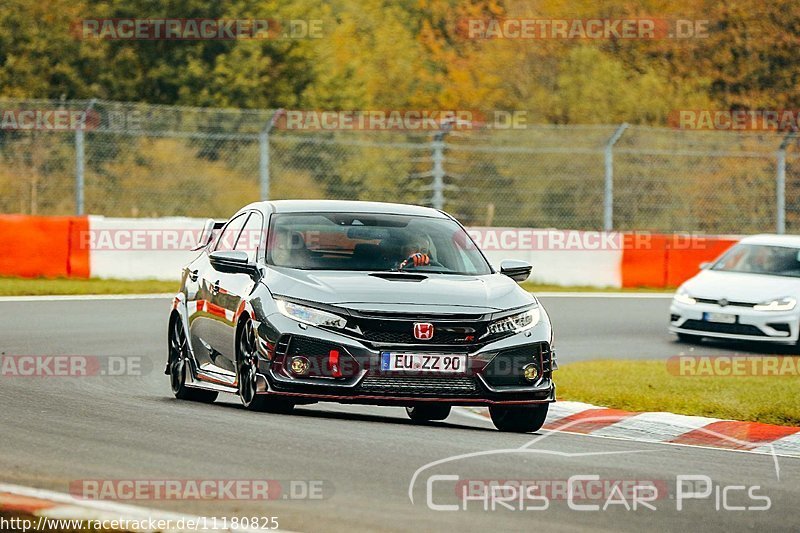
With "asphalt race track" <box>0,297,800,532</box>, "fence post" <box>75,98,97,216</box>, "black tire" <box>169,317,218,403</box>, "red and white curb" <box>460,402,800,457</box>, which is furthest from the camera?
"fence post" <box>75,98,97,216</box>

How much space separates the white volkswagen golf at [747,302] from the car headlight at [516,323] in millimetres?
8897

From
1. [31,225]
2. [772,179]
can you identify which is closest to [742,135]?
[772,179]

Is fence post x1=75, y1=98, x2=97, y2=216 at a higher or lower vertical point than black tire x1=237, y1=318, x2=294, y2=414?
higher

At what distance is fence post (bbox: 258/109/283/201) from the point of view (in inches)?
1031

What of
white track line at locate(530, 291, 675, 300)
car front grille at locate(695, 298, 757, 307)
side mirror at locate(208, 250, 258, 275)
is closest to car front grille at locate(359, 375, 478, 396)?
side mirror at locate(208, 250, 258, 275)

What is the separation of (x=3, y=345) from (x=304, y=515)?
30.4 feet

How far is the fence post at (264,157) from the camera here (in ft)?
85.9

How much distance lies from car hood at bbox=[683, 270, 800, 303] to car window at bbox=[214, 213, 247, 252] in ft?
27.4

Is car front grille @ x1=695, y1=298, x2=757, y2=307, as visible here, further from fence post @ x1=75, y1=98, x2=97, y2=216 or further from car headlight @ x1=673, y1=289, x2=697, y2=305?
fence post @ x1=75, y1=98, x2=97, y2=216

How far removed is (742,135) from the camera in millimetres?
28812

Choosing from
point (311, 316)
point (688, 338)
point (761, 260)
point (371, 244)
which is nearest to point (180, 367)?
point (371, 244)

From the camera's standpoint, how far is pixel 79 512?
265 inches

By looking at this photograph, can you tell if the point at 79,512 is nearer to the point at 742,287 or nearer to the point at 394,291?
the point at 394,291

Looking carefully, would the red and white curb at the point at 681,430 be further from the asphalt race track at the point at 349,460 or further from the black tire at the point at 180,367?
the black tire at the point at 180,367
